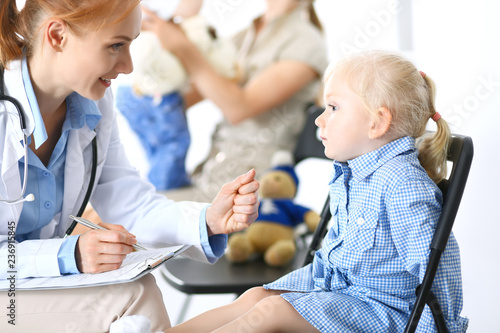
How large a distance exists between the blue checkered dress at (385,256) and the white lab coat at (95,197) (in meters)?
0.31

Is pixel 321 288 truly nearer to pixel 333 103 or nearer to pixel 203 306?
pixel 333 103

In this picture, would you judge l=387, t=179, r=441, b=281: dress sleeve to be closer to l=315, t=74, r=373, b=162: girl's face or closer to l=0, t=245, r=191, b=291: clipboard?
l=315, t=74, r=373, b=162: girl's face

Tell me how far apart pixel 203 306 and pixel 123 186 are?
4.37 ft

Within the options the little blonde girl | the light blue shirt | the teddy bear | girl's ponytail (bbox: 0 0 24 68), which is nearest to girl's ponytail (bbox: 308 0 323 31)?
the teddy bear

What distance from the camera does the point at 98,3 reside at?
109 centimetres

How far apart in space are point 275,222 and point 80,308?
2.56 ft

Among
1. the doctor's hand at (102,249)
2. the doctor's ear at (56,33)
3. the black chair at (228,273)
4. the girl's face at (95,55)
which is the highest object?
the doctor's ear at (56,33)

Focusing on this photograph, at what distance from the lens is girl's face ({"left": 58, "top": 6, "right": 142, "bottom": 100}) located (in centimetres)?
111

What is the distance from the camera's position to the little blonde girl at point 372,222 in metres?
1.05

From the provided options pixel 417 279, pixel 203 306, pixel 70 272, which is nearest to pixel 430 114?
pixel 417 279

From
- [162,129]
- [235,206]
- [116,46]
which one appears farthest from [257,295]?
[162,129]

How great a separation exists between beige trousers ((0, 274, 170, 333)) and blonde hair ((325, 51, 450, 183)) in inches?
21.9

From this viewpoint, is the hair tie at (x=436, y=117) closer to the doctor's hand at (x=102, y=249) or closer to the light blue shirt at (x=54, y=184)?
the light blue shirt at (x=54, y=184)

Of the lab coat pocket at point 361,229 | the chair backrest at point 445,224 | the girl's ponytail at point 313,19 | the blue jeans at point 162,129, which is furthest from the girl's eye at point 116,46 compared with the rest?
the girl's ponytail at point 313,19
